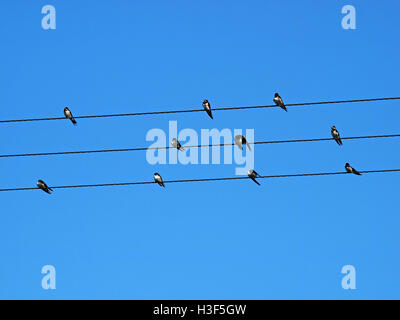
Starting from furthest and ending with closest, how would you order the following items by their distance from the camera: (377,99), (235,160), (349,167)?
(349,167)
(235,160)
(377,99)

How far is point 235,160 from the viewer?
1947 cm

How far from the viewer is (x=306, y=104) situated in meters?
17.9
